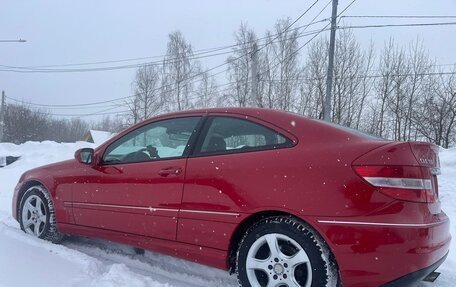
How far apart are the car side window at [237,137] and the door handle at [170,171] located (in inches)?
9.1

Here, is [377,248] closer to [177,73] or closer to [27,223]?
[27,223]

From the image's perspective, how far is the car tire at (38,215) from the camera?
4441 mm

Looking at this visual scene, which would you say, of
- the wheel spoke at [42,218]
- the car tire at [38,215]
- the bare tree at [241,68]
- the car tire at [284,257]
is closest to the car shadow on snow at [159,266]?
the car tire at [38,215]

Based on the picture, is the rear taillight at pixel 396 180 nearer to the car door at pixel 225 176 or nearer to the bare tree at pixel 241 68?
the car door at pixel 225 176

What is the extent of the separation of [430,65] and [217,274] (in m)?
27.6

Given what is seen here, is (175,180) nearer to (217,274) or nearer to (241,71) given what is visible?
(217,274)

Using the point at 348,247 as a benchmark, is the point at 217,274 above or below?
below

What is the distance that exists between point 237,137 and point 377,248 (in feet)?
4.34

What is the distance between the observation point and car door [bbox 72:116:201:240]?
11.1ft

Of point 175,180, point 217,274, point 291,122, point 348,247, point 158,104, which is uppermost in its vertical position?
point 158,104

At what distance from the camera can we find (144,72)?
4112 centimetres

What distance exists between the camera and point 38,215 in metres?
4.58

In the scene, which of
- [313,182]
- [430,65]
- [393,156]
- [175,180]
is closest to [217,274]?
[175,180]

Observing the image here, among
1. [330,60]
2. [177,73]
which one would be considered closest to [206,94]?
[177,73]
